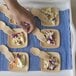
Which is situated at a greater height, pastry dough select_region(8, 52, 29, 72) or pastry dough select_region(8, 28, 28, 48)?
pastry dough select_region(8, 28, 28, 48)

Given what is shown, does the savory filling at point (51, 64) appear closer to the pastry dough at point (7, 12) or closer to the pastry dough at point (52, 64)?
the pastry dough at point (52, 64)

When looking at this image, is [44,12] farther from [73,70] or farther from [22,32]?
[73,70]

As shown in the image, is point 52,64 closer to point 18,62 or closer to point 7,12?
point 18,62

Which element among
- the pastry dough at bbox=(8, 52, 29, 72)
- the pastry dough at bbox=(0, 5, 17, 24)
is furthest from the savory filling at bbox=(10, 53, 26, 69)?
the pastry dough at bbox=(0, 5, 17, 24)

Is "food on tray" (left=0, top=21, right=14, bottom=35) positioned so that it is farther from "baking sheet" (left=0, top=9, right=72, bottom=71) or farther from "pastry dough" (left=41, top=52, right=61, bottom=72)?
"pastry dough" (left=41, top=52, right=61, bottom=72)

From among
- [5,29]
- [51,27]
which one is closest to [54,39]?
[51,27]

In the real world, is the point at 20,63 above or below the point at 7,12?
below

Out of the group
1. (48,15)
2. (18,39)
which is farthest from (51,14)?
(18,39)

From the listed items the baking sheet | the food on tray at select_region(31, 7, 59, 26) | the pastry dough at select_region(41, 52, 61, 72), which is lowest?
the pastry dough at select_region(41, 52, 61, 72)
